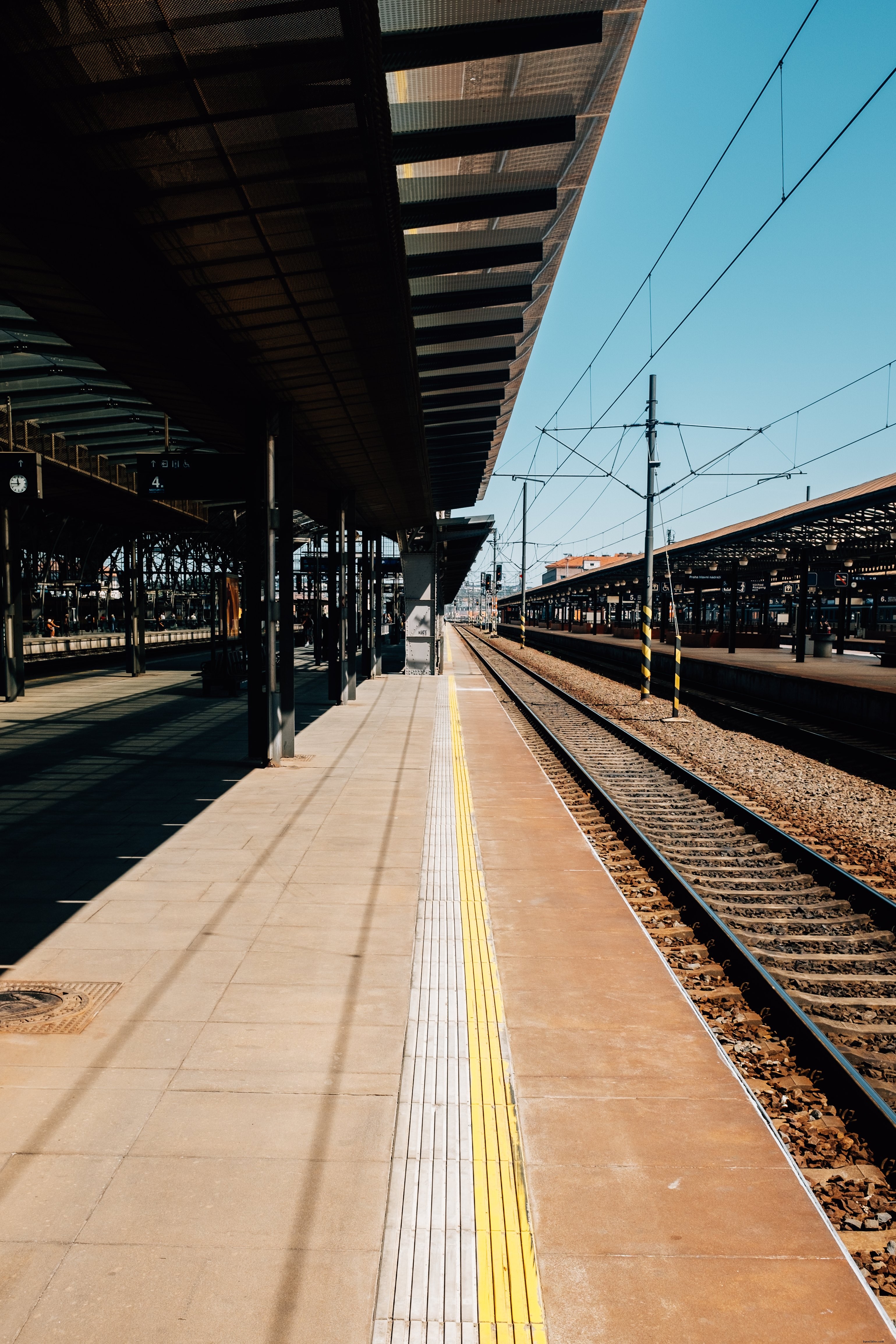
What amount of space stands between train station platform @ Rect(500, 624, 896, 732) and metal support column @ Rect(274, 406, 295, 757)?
11.4 metres

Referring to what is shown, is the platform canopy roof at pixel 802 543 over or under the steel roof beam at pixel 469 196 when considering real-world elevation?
under

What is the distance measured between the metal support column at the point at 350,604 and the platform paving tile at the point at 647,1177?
13.9m

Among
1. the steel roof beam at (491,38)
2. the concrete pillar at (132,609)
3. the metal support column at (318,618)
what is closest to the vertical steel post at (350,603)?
the concrete pillar at (132,609)

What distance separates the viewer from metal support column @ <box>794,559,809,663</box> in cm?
2753

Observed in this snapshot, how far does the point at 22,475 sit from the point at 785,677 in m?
17.9

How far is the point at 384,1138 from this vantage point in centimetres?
334

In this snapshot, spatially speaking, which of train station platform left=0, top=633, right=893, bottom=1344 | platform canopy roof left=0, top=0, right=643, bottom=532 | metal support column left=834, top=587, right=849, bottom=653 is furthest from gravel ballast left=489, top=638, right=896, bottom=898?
metal support column left=834, top=587, right=849, bottom=653

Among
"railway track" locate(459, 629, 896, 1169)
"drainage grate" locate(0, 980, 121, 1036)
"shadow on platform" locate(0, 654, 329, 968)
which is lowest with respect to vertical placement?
"railway track" locate(459, 629, 896, 1169)

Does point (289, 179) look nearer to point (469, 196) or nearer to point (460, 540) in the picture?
point (469, 196)

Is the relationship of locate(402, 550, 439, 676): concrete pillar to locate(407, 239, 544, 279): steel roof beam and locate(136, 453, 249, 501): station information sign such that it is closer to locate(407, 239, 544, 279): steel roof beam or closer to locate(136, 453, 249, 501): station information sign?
locate(136, 453, 249, 501): station information sign

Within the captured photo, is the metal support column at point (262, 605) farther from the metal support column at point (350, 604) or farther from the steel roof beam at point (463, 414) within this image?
the metal support column at point (350, 604)

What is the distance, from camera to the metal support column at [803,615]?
27.5m

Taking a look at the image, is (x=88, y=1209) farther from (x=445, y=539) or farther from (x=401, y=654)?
(x=401, y=654)

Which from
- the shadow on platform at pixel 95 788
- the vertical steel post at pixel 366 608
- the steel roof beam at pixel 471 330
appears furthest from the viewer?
the vertical steel post at pixel 366 608
